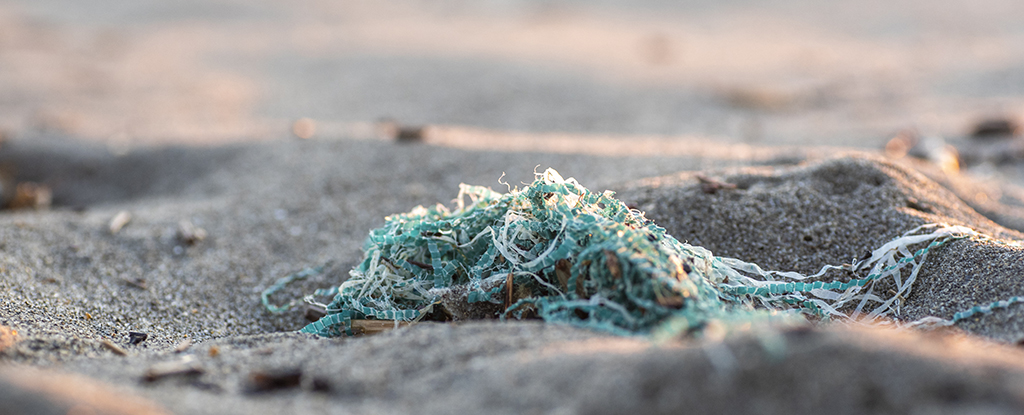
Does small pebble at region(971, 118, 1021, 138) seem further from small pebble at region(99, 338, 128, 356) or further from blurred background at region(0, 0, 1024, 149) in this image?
small pebble at region(99, 338, 128, 356)

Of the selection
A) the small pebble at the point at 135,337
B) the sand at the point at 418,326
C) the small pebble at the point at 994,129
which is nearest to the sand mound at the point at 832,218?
the sand at the point at 418,326

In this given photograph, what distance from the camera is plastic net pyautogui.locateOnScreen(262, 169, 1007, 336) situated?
181 cm

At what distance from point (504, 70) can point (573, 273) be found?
540 cm

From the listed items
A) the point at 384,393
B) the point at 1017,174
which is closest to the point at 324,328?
the point at 384,393

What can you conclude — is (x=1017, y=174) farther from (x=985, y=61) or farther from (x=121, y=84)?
(x=121, y=84)

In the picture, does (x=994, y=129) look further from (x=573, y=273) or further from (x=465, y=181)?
(x=573, y=273)

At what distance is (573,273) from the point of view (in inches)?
75.5

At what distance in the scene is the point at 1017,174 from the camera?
4.48 metres

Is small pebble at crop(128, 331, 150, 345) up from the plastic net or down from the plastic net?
down

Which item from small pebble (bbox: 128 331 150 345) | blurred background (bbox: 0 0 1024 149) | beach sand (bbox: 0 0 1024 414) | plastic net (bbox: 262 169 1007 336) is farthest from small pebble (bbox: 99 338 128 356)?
blurred background (bbox: 0 0 1024 149)

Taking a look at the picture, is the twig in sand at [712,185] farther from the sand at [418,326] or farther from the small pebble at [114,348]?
the small pebble at [114,348]

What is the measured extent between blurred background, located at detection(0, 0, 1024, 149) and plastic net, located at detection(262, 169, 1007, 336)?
2.62 metres

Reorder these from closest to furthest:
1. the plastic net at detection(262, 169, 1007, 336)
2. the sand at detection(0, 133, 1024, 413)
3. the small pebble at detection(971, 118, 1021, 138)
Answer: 1. the sand at detection(0, 133, 1024, 413)
2. the plastic net at detection(262, 169, 1007, 336)
3. the small pebble at detection(971, 118, 1021, 138)

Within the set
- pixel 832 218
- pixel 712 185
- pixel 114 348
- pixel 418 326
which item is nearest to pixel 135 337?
pixel 114 348
